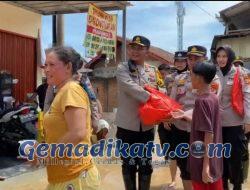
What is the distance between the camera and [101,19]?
8.18 metres

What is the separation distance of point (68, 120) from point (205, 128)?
1.25 meters

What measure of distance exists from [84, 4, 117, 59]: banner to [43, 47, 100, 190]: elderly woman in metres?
4.97

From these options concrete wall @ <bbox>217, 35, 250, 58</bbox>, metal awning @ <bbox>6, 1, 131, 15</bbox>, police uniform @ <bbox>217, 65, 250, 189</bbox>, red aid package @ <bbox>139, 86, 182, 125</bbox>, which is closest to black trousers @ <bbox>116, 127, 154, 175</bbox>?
red aid package @ <bbox>139, 86, 182, 125</bbox>

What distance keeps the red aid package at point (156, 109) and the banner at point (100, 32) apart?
364 cm

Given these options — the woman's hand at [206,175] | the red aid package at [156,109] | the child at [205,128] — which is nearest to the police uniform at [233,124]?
the red aid package at [156,109]

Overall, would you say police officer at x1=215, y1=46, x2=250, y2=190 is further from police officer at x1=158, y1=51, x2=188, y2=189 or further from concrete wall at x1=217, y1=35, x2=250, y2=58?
concrete wall at x1=217, y1=35, x2=250, y2=58

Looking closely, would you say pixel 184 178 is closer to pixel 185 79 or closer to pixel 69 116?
pixel 185 79

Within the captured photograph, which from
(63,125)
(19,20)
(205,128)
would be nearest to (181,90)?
(205,128)

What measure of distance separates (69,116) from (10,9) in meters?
6.03

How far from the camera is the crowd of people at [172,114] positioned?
2.83 m

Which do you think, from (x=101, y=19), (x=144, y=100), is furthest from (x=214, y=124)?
(x=101, y=19)

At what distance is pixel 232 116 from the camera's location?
15.7 feet

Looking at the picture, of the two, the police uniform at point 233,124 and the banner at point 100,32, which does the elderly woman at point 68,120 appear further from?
the banner at point 100,32

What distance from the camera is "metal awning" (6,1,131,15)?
796 cm
